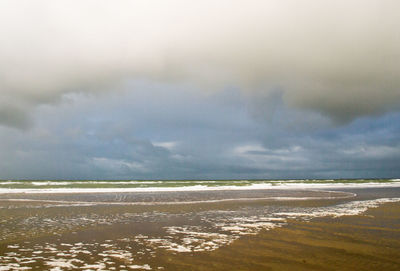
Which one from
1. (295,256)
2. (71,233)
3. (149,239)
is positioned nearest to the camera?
(295,256)

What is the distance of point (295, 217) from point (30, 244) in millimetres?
14342

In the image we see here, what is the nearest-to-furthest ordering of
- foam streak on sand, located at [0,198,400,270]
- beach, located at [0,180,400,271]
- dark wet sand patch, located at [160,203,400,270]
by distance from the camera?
dark wet sand patch, located at [160,203,400,270] → beach, located at [0,180,400,271] → foam streak on sand, located at [0,198,400,270]

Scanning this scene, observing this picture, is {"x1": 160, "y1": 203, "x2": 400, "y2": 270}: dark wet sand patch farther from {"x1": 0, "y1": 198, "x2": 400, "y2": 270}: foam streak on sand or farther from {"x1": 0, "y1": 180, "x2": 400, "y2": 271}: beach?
{"x1": 0, "y1": 198, "x2": 400, "y2": 270}: foam streak on sand

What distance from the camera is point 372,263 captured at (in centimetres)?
880

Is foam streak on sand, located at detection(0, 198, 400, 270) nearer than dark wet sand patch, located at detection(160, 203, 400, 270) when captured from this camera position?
No

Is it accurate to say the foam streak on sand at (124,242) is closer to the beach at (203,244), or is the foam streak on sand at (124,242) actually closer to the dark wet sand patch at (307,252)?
the beach at (203,244)

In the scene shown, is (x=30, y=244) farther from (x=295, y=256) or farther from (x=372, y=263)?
(x=372, y=263)

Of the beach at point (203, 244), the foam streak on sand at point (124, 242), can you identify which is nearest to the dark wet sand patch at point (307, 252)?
the beach at point (203, 244)

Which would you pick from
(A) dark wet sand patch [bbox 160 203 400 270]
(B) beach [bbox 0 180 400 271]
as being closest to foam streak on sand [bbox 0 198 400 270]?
(B) beach [bbox 0 180 400 271]

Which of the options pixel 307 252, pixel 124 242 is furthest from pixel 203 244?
pixel 307 252

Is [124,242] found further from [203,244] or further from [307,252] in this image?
[307,252]

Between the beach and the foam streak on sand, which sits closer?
the beach

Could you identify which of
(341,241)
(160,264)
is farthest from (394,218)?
(160,264)

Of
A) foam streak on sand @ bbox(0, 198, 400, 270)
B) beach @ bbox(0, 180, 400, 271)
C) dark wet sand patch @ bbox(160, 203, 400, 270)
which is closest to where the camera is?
dark wet sand patch @ bbox(160, 203, 400, 270)
